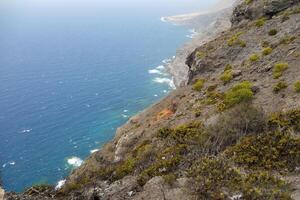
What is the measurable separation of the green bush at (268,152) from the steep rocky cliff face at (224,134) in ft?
0.20

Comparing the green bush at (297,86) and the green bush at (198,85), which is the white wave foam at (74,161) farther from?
the green bush at (297,86)

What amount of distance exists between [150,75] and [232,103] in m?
157

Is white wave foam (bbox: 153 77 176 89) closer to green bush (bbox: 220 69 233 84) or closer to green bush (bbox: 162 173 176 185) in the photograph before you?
green bush (bbox: 220 69 233 84)

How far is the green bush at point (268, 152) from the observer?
84.1 feet

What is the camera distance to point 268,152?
2677cm

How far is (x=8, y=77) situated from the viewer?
7633 inches

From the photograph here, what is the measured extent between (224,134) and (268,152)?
4827mm

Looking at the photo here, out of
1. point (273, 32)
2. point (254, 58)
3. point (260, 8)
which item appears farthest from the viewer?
point (260, 8)

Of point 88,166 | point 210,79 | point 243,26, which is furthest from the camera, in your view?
point 243,26

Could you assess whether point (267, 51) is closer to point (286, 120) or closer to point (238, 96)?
point (238, 96)

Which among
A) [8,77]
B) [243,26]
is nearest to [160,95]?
[8,77]

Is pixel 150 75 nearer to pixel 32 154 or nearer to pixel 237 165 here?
pixel 32 154

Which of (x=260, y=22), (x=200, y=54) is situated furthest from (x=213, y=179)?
(x=260, y=22)

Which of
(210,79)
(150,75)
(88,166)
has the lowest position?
(150,75)
